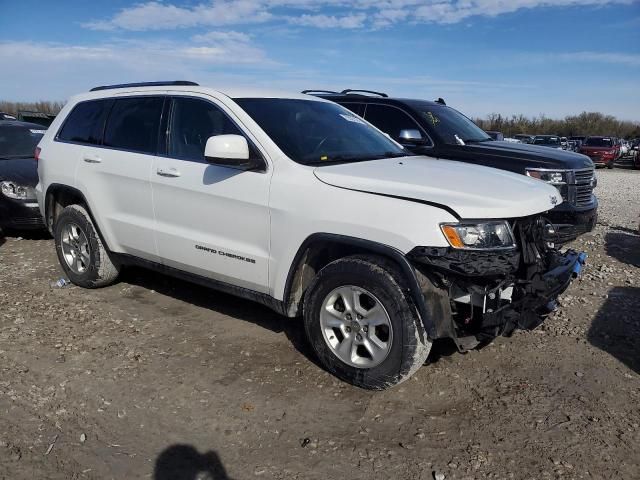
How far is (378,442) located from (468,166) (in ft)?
7.19

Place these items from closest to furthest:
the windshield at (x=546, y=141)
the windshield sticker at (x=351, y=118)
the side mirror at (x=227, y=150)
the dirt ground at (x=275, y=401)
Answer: the dirt ground at (x=275, y=401) → the side mirror at (x=227, y=150) → the windshield sticker at (x=351, y=118) → the windshield at (x=546, y=141)

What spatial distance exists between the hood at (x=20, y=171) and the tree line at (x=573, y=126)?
2006 inches

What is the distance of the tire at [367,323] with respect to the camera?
3.30 m

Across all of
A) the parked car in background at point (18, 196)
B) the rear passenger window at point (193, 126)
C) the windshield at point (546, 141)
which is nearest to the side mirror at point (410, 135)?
the rear passenger window at point (193, 126)

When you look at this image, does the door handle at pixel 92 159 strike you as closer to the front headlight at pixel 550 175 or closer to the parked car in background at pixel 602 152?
the front headlight at pixel 550 175

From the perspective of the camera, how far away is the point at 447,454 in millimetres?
2951

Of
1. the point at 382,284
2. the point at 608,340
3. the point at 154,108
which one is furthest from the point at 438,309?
the point at 154,108

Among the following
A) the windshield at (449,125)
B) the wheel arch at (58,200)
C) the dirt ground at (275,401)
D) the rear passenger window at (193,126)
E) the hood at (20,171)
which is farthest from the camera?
the hood at (20,171)

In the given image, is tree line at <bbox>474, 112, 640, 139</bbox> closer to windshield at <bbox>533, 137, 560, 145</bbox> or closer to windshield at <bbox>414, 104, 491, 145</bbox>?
windshield at <bbox>533, 137, 560, 145</bbox>

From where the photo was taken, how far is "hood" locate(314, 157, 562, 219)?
3215 mm

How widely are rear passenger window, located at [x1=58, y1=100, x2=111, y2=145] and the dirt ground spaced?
157 centimetres

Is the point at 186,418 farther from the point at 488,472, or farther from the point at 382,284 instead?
the point at 488,472

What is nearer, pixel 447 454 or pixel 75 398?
pixel 447 454

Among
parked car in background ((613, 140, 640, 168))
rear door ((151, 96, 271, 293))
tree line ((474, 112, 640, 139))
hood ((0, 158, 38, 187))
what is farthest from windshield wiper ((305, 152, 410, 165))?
tree line ((474, 112, 640, 139))
